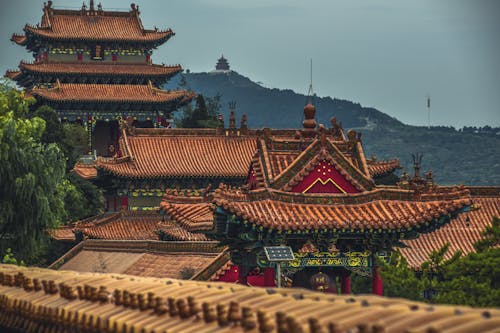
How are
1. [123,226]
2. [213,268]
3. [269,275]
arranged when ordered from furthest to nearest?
[123,226] < [213,268] < [269,275]

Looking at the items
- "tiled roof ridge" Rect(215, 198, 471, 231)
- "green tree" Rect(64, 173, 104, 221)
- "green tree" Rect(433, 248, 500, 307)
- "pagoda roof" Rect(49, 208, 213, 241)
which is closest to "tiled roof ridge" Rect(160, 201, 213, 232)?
"tiled roof ridge" Rect(215, 198, 471, 231)

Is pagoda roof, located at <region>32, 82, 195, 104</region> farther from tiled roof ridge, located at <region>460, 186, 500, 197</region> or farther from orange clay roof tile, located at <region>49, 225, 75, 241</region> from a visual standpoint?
tiled roof ridge, located at <region>460, 186, 500, 197</region>

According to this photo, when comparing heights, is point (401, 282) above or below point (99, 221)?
above

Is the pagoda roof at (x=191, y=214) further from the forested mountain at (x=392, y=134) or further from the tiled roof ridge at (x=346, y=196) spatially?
the forested mountain at (x=392, y=134)

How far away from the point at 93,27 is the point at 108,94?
7257 millimetres

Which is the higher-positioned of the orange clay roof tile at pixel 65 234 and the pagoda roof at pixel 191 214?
the pagoda roof at pixel 191 214

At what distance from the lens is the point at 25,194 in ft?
113

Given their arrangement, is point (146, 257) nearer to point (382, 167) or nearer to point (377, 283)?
point (377, 283)

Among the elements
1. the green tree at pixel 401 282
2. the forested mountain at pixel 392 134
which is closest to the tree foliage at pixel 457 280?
the green tree at pixel 401 282

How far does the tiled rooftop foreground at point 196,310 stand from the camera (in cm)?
656

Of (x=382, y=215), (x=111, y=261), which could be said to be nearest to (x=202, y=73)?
(x=111, y=261)

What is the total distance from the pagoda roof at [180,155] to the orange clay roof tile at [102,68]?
22.5 meters

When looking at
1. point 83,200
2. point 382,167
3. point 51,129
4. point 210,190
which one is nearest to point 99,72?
point 51,129

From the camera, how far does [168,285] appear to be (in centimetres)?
993
